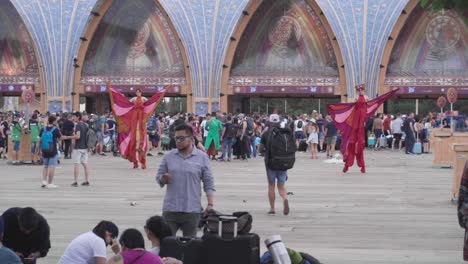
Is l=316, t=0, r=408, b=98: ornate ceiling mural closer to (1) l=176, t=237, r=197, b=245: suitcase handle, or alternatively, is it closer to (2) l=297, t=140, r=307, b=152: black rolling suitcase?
(2) l=297, t=140, r=307, b=152: black rolling suitcase

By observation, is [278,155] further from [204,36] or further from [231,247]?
[204,36]

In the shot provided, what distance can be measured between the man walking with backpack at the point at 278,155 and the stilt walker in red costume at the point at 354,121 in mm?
8905

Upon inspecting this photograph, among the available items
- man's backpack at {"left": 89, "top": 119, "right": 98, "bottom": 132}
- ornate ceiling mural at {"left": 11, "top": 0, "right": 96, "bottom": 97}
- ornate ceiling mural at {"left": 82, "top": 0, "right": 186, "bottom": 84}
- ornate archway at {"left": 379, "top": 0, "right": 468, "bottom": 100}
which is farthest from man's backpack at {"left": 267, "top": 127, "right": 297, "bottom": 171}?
ornate ceiling mural at {"left": 11, "top": 0, "right": 96, "bottom": 97}

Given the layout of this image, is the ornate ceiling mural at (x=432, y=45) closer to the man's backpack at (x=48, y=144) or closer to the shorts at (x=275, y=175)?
the man's backpack at (x=48, y=144)

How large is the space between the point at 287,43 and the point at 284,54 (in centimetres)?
57

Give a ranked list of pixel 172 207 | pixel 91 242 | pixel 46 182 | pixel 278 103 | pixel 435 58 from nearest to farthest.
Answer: pixel 91 242, pixel 172 207, pixel 46 182, pixel 435 58, pixel 278 103

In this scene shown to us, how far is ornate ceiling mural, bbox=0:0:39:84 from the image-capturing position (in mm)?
49625

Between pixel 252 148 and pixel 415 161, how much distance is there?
6707 millimetres

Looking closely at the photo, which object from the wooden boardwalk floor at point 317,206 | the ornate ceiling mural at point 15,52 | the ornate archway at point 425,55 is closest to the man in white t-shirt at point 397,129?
the ornate archway at point 425,55

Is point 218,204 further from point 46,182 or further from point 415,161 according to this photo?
point 415,161

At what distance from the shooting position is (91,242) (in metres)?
7.86

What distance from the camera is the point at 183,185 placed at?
31.2 feet

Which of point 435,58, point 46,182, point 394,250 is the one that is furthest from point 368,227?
point 435,58

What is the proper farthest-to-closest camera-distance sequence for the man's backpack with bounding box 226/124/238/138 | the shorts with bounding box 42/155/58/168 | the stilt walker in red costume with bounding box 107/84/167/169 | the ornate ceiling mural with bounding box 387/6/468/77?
the ornate ceiling mural with bounding box 387/6/468/77, the man's backpack with bounding box 226/124/238/138, the stilt walker in red costume with bounding box 107/84/167/169, the shorts with bounding box 42/155/58/168
